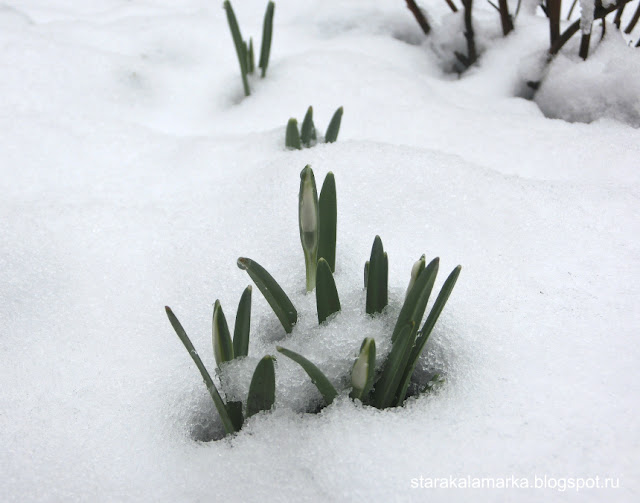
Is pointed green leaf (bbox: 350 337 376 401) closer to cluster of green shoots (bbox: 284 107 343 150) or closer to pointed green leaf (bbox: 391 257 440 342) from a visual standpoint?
pointed green leaf (bbox: 391 257 440 342)

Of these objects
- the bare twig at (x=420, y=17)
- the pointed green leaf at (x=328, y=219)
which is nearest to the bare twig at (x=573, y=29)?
the bare twig at (x=420, y=17)

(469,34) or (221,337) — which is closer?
(221,337)

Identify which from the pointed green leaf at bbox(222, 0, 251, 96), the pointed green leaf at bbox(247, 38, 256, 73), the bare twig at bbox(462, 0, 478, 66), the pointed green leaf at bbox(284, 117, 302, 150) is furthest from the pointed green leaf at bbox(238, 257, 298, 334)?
the bare twig at bbox(462, 0, 478, 66)

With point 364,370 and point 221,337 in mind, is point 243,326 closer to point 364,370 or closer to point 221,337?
point 221,337

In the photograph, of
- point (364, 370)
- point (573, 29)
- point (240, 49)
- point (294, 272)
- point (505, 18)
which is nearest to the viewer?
point (364, 370)

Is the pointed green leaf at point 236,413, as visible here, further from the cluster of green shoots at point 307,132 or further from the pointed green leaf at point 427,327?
the cluster of green shoots at point 307,132

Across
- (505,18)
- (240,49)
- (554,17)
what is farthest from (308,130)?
(505,18)
